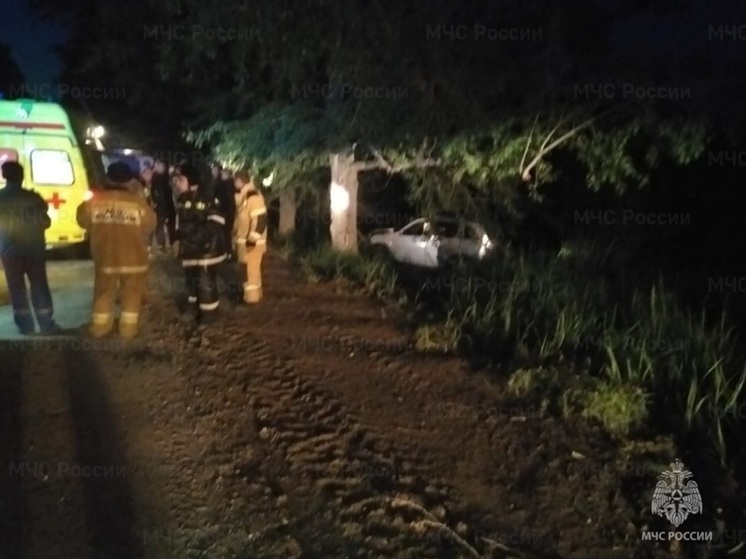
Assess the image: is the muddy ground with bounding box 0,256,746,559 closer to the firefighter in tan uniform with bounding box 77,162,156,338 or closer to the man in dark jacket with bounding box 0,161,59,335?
the firefighter in tan uniform with bounding box 77,162,156,338

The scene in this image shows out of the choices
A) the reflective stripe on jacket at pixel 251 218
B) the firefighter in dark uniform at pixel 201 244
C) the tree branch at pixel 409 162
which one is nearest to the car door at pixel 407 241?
the tree branch at pixel 409 162

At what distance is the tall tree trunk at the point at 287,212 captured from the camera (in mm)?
22688

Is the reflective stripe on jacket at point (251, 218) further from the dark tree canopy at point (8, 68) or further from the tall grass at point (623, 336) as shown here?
the dark tree canopy at point (8, 68)

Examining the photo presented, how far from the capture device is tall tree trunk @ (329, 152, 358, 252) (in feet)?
55.6

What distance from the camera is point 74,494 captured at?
588 cm

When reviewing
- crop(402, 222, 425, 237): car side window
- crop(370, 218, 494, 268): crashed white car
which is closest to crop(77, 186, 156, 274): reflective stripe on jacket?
crop(370, 218, 494, 268): crashed white car

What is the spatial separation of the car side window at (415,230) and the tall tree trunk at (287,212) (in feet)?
12.2

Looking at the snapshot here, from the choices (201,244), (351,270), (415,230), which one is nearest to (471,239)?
(415,230)

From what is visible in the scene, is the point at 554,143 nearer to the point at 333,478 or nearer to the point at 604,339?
the point at 604,339

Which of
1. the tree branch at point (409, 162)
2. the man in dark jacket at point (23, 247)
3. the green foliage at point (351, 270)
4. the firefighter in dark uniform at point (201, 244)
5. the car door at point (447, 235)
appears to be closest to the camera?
the man in dark jacket at point (23, 247)

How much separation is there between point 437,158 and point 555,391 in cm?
809

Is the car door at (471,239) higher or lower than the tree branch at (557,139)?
lower

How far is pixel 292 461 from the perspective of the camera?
6531 millimetres

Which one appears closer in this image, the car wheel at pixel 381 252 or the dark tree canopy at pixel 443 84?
the dark tree canopy at pixel 443 84
